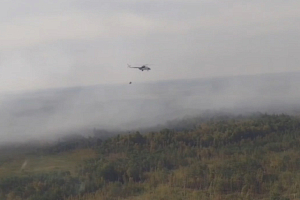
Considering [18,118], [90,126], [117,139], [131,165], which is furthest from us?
[18,118]

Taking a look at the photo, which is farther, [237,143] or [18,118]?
[18,118]

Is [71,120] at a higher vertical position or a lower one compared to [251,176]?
higher

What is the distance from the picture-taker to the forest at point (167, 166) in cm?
1756

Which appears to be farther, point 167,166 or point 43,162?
point 43,162

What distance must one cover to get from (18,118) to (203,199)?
137 feet

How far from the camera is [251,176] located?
18.1 meters

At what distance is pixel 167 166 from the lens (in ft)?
75.8

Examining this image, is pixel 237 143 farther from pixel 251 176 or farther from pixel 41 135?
pixel 41 135

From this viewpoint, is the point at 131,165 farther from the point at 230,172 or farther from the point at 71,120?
the point at 71,120

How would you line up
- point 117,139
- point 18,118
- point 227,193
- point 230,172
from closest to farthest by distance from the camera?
point 227,193, point 230,172, point 117,139, point 18,118

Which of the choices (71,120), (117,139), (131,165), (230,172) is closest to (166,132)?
(117,139)

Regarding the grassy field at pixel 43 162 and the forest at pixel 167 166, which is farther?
the grassy field at pixel 43 162

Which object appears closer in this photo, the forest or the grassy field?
the forest

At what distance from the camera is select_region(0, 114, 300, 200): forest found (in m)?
17.6
